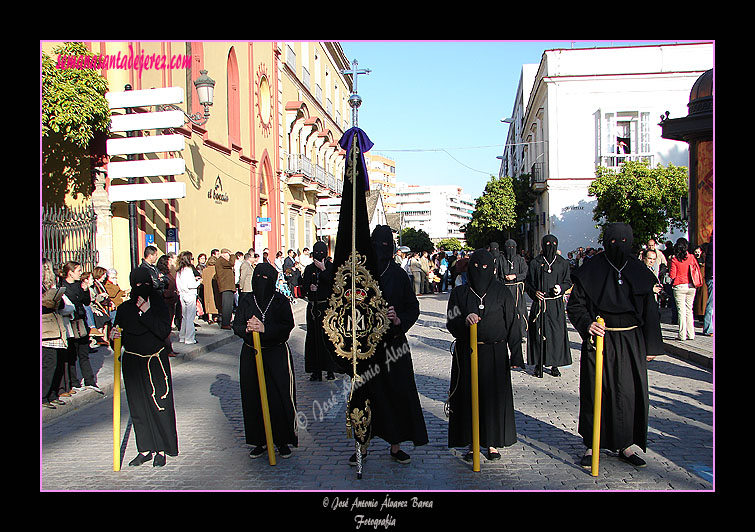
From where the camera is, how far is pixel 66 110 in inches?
399

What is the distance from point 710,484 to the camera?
15.7 feet

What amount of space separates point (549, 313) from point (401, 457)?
459 centimetres

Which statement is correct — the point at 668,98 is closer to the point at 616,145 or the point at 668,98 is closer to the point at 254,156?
the point at 616,145

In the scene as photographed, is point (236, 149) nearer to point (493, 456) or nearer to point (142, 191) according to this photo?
point (142, 191)

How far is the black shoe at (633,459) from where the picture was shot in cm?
519

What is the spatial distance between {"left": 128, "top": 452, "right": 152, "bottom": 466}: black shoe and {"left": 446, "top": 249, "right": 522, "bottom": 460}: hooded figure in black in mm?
2760

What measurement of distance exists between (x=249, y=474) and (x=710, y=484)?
146 inches

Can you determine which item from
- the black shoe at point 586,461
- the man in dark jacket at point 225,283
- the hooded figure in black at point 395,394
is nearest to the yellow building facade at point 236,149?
the man in dark jacket at point 225,283

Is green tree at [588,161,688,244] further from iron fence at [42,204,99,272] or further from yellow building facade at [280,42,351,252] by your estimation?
iron fence at [42,204,99,272]

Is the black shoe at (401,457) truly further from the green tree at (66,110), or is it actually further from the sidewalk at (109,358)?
the green tree at (66,110)

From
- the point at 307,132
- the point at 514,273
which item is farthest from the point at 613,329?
the point at 307,132

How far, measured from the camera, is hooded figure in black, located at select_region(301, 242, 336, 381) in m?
9.02

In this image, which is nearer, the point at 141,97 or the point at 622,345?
the point at 622,345
